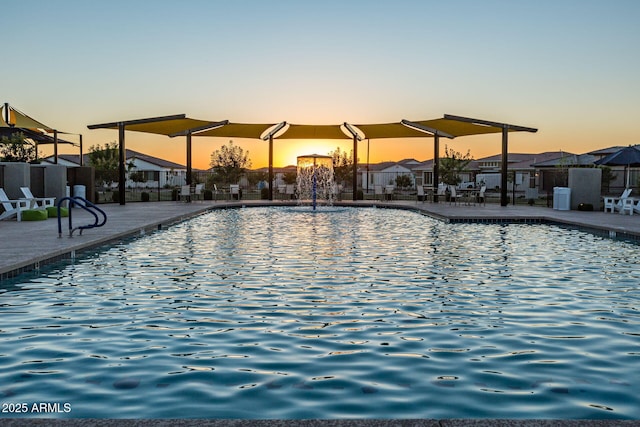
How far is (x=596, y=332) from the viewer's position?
5340 mm

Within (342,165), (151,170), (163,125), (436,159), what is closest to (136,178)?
(151,170)

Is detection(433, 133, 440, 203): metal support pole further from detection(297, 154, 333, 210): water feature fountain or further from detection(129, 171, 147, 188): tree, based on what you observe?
detection(129, 171, 147, 188): tree

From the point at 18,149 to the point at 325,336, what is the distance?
92.4ft

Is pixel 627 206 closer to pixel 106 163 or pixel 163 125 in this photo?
pixel 163 125

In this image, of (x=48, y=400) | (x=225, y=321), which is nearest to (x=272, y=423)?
(x=48, y=400)

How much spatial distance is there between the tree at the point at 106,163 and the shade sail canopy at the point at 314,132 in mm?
24943

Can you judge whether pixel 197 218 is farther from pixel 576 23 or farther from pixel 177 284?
pixel 576 23

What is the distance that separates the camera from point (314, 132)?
28.3 meters

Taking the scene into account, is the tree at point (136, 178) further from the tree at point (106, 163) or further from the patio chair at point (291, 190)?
the patio chair at point (291, 190)

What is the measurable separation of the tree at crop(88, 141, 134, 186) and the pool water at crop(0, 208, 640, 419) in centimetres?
4278

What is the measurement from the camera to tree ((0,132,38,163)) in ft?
85.9

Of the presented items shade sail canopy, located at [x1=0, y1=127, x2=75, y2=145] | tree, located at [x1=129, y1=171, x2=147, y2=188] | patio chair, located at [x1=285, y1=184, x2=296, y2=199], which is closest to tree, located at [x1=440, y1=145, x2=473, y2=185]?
patio chair, located at [x1=285, y1=184, x2=296, y2=199]

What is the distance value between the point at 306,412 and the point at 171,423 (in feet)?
3.53

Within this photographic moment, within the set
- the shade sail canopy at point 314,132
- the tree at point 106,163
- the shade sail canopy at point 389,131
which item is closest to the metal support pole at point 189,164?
the shade sail canopy at point 314,132
